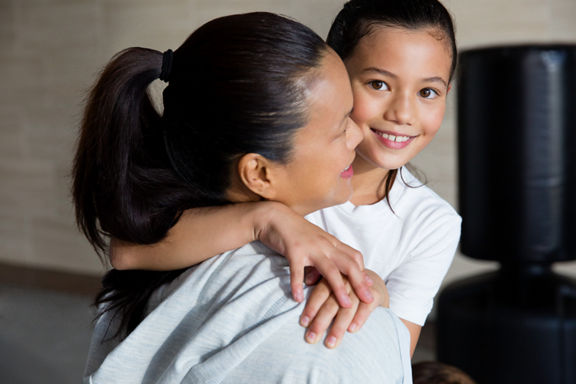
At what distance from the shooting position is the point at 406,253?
1297 millimetres

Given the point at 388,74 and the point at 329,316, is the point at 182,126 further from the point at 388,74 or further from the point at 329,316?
the point at 388,74

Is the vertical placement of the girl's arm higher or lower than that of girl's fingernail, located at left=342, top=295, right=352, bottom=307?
higher

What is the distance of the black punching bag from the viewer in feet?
7.24

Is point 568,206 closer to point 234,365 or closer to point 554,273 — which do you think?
point 554,273

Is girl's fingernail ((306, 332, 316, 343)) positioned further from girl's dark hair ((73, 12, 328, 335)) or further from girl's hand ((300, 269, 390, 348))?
girl's dark hair ((73, 12, 328, 335))

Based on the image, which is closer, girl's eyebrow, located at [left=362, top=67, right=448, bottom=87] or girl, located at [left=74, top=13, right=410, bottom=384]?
girl, located at [left=74, top=13, right=410, bottom=384]

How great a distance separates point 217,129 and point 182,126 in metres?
0.05

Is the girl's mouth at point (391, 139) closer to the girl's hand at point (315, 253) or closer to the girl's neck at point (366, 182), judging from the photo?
the girl's neck at point (366, 182)

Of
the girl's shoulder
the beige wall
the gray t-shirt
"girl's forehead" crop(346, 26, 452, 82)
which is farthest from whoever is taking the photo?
the beige wall

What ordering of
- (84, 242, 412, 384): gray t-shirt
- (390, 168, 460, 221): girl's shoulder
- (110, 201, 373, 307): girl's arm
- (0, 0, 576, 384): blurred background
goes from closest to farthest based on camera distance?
(84, 242, 412, 384): gray t-shirt < (110, 201, 373, 307): girl's arm < (390, 168, 460, 221): girl's shoulder < (0, 0, 576, 384): blurred background

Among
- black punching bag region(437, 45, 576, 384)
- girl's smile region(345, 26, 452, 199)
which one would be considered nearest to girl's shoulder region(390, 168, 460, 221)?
girl's smile region(345, 26, 452, 199)

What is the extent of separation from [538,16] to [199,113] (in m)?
2.33

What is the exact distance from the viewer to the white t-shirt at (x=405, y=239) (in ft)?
4.17

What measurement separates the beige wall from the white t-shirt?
1.85 meters
